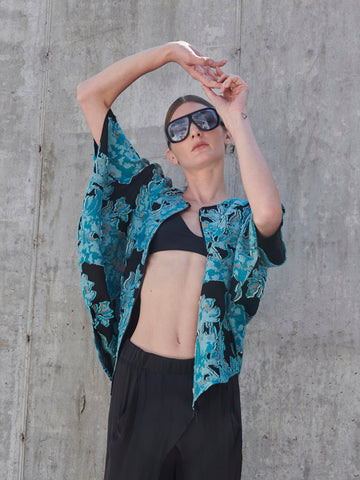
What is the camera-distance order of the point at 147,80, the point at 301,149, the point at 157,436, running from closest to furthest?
the point at 157,436 → the point at 301,149 → the point at 147,80

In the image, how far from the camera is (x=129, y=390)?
6.86 ft

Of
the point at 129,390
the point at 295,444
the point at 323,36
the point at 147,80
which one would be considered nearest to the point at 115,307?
the point at 129,390

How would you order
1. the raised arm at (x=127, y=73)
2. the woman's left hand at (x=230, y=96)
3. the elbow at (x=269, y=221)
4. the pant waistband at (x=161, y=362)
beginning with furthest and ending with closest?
the raised arm at (x=127, y=73) < the woman's left hand at (x=230, y=96) < the pant waistband at (x=161, y=362) < the elbow at (x=269, y=221)

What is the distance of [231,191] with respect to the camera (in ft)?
10.6

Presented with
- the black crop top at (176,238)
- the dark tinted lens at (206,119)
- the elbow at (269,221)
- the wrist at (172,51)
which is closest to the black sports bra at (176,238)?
the black crop top at (176,238)

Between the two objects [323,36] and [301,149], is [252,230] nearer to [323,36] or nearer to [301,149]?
[301,149]

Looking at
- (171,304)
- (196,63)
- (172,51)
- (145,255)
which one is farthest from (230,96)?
(171,304)

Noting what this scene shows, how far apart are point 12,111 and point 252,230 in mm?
2301

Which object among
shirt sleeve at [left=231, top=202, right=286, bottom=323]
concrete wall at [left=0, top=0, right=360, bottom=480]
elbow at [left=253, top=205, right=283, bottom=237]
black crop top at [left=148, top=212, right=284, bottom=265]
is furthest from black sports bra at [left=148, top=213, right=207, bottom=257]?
concrete wall at [left=0, top=0, right=360, bottom=480]

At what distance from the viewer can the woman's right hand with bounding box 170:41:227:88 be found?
2256 millimetres

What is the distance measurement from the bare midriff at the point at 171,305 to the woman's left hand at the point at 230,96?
583mm

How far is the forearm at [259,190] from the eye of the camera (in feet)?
6.51

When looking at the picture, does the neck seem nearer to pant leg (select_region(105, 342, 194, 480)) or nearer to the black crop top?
the black crop top

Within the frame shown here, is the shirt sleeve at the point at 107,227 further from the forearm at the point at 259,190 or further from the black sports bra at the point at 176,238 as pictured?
the forearm at the point at 259,190
